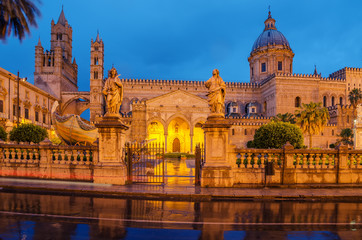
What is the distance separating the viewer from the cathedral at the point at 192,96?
172 feet

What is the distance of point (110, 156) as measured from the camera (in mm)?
10148

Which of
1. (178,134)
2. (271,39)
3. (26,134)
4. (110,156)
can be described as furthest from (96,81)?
(110,156)

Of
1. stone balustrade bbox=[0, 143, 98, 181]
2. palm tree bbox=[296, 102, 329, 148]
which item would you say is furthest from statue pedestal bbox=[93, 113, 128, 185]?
palm tree bbox=[296, 102, 329, 148]

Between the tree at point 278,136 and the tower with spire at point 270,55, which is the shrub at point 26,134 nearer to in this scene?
the tree at point 278,136

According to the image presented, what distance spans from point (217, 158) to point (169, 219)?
4.15m

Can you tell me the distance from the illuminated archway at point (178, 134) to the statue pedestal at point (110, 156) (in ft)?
151

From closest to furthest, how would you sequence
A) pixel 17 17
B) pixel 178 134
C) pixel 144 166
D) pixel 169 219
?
pixel 169 219 → pixel 17 17 → pixel 144 166 → pixel 178 134

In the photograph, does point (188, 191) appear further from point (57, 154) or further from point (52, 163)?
point (52, 163)

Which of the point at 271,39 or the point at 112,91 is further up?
the point at 271,39

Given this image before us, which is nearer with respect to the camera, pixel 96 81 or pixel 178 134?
pixel 178 134

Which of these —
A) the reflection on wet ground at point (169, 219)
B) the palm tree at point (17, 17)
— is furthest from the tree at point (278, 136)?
the palm tree at point (17, 17)

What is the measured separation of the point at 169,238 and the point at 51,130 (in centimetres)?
5496

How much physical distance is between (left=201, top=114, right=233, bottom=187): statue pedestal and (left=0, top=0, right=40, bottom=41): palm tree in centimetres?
699

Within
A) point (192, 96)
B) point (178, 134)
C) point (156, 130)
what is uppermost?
point (192, 96)
